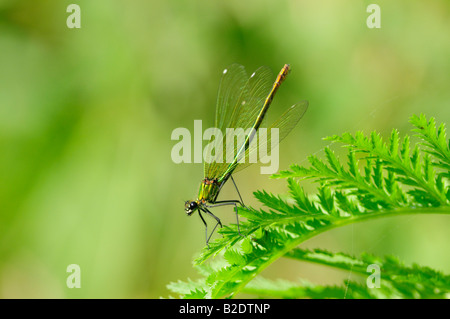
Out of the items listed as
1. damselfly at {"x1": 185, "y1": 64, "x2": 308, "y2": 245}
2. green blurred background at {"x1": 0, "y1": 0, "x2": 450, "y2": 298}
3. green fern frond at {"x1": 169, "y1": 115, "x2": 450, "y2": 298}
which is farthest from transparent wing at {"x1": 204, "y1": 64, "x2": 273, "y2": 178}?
green blurred background at {"x1": 0, "y1": 0, "x2": 450, "y2": 298}

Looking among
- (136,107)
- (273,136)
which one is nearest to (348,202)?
(273,136)

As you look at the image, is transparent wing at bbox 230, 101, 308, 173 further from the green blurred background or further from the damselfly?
the green blurred background

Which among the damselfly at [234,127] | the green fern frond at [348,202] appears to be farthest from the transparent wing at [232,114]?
the green fern frond at [348,202]

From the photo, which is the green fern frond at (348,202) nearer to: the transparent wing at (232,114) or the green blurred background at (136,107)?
the transparent wing at (232,114)

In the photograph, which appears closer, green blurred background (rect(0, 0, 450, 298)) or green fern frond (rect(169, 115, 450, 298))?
green fern frond (rect(169, 115, 450, 298))

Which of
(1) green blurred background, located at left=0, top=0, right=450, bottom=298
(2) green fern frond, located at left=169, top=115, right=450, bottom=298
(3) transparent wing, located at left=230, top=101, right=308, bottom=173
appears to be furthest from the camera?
(1) green blurred background, located at left=0, top=0, right=450, bottom=298

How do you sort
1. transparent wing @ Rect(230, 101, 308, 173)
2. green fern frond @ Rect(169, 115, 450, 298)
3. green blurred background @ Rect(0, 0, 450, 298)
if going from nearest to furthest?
green fern frond @ Rect(169, 115, 450, 298)
transparent wing @ Rect(230, 101, 308, 173)
green blurred background @ Rect(0, 0, 450, 298)

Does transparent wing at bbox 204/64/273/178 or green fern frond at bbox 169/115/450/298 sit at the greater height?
transparent wing at bbox 204/64/273/178

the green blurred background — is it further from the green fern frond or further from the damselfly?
the green fern frond

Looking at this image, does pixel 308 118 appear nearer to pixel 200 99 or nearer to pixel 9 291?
pixel 200 99
